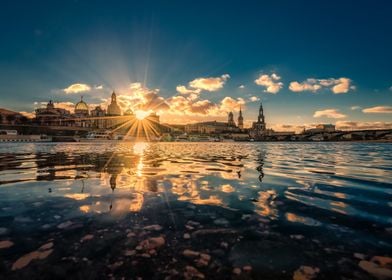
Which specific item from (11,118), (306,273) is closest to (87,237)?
(306,273)

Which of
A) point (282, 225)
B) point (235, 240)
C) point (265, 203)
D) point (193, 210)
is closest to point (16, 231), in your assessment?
point (193, 210)

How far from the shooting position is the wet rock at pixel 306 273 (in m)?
2.88

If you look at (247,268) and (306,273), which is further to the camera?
(247,268)

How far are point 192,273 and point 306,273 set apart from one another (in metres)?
1.53

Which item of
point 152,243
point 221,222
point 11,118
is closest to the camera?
point 152,243

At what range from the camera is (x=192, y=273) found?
2.95 meters

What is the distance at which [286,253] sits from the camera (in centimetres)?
348

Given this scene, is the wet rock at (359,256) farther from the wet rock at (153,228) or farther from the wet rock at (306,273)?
the wet rock at (153,228)

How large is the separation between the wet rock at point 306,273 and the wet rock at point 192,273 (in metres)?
1.23

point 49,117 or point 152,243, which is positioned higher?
point 49,117

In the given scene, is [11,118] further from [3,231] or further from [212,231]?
[212,231]

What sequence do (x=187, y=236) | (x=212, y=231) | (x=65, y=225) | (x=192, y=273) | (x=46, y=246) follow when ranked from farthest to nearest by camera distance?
(x=65, y=225), (x=212, y=231), (x=187, y=236), (x=46, y=246), (x=192, y=273)

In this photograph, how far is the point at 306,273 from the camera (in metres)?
2.97

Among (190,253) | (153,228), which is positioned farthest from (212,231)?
(153,228)
